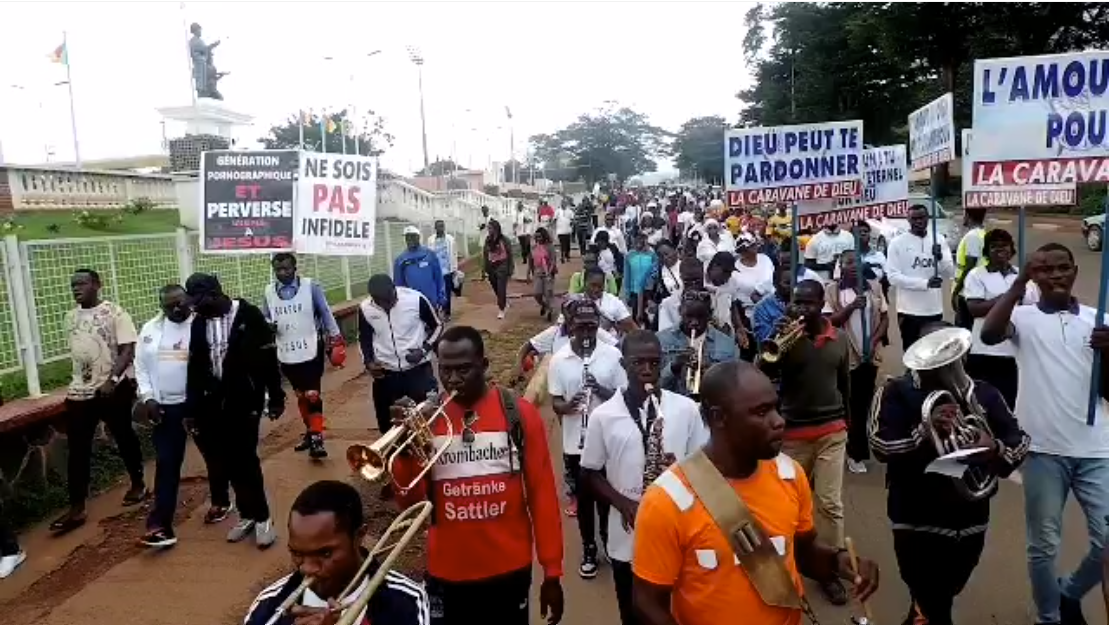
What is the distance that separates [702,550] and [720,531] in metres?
0.08

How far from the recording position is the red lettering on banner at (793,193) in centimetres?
784

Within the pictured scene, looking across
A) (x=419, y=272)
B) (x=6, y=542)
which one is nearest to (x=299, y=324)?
(x=6, y=542)

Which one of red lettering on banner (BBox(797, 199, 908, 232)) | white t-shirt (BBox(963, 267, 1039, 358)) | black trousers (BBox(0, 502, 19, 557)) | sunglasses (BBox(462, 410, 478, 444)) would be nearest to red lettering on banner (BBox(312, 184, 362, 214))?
black trousers (BBox(0, 502, 19, 557))

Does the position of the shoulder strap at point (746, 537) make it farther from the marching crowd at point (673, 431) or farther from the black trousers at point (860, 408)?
the black trousers at point (860, 408)

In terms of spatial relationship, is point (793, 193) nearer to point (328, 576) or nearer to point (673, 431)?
point (673, 431)

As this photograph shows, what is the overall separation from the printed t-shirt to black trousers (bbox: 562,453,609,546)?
1.34m

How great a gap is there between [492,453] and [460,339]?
0.44 metres

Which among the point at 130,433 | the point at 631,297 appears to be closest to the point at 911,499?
the point at 130,433

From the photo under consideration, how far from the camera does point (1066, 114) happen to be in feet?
17.1

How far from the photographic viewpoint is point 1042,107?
524cm

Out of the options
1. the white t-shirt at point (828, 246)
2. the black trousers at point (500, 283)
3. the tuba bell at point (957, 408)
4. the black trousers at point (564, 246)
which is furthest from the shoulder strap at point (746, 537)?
the black trousers at point (564, 246)

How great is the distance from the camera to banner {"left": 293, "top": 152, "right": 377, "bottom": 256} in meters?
8.20

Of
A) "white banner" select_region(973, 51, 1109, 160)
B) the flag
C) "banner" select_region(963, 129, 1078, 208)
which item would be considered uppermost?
the flag

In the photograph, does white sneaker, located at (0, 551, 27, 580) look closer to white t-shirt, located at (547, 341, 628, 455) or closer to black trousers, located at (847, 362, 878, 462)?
white t-shirt, located at (547, 341, 628, 455)
